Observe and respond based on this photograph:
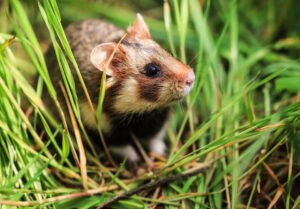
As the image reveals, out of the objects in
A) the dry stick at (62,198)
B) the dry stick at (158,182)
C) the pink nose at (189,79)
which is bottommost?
the dry stick at (158,182)

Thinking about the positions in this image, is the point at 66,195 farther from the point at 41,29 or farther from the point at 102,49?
the point at 41,29

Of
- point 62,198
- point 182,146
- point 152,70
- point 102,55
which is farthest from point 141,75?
point 62,198

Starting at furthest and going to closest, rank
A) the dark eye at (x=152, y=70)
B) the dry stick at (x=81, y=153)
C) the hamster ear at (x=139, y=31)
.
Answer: the hamster ear at (x=139, y=31) → the dark eye at (x=152, y=70) → the dry stick at (x=81, y=153)

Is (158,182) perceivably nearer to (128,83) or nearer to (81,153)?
(81,153)

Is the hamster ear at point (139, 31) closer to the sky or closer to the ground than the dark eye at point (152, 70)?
closer to the sky

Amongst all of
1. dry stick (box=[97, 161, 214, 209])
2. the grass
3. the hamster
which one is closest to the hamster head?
the hamster

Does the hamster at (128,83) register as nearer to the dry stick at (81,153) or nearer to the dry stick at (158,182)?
the dry stick at (81,153)

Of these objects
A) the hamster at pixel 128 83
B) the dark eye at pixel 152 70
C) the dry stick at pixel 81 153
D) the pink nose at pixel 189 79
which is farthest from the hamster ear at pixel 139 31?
the dry stick at pixel 81 153

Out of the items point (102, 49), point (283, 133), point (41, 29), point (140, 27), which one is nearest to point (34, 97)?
point (102, 49)
